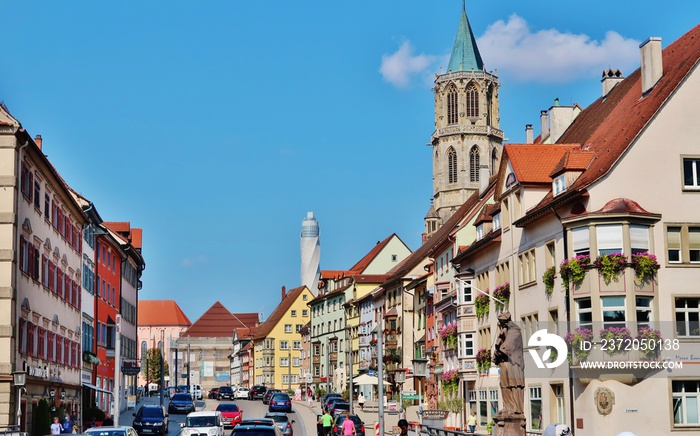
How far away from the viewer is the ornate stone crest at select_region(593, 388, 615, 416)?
135ft

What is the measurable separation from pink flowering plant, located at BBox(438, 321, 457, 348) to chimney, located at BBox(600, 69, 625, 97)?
53.1 ft

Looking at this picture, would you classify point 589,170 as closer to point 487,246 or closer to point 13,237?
point 487,246

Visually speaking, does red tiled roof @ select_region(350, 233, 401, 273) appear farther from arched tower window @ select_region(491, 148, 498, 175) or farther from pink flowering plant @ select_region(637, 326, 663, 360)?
pink flowering plant @ select_region(637, 326, 663, 360)

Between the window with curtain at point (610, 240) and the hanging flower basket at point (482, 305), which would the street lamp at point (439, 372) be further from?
the window with curtain at point (610, 240)

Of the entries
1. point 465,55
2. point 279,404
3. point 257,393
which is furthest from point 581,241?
point 465,55

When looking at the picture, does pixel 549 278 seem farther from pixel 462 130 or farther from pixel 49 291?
pixel 462 130

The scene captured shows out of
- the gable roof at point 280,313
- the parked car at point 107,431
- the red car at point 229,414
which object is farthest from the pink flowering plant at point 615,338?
the gable roof at point 280,313

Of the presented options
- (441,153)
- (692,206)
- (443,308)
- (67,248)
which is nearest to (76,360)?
(67,248)

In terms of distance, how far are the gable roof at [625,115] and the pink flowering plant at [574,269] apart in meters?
2.58

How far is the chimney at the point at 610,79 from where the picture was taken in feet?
188

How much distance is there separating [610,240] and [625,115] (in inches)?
302

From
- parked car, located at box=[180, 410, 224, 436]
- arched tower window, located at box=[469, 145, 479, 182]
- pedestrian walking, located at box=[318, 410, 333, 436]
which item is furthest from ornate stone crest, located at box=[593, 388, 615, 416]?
arched tower window, located at box=[469, 145, 479, 182]

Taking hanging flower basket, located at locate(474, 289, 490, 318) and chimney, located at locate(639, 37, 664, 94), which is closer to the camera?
chimney, located at locate(639, 37, 664, 94)

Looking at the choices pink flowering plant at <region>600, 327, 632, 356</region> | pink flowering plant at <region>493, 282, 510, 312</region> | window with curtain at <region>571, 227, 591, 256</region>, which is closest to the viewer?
pink flowering plant at <region>600, 327, 632, 356</region>
